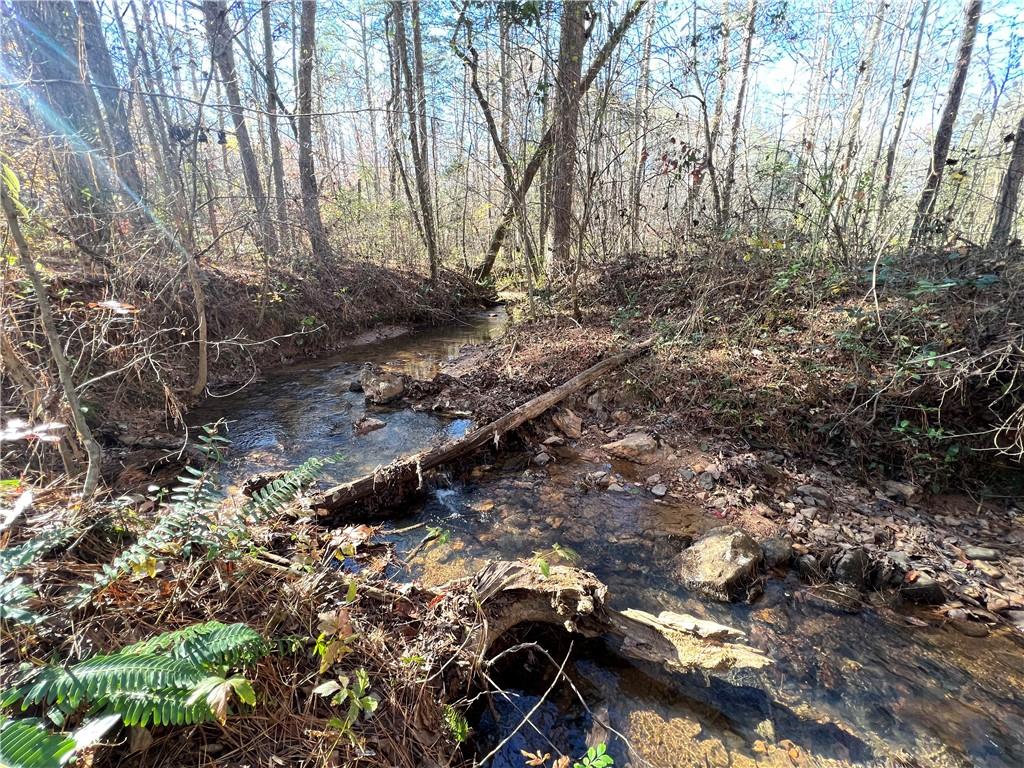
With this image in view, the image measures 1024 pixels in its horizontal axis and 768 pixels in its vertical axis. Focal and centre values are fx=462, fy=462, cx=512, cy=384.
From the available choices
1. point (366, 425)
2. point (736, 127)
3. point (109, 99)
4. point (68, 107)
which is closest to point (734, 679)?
point (366, 425)

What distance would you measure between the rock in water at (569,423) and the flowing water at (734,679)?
3.92 ft

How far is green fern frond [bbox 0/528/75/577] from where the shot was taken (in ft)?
5.33

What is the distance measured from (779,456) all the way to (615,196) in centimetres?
615

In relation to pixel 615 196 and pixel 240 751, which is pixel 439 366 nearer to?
pixel 615 196

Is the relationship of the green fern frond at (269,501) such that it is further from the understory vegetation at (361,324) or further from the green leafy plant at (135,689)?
the green leafy plant at (135,689)

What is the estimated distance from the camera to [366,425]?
600cm

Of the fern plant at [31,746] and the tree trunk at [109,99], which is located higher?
the tree trunk at [109,99]

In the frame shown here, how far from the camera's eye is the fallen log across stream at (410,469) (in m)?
3.99

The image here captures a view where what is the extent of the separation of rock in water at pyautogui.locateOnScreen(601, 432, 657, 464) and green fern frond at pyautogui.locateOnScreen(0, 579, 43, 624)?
4.73 meters

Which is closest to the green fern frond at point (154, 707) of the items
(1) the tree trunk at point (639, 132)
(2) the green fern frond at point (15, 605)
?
(2) the green fern frond at point (15, 605)

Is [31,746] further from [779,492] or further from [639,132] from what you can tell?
[639,132]

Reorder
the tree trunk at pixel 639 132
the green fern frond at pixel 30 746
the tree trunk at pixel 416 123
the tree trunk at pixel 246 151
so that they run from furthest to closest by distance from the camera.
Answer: the tree trunk at pixel 416 123
the tree trunk at pixel 246 151
the tree trunk at pixel 639 132
the green fern frond at pixel 30 746

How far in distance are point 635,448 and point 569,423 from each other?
3.05ft

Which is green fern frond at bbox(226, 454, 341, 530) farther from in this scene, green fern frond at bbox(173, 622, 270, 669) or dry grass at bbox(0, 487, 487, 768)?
green fern frond at bbox(173, 622, 270, 669)
